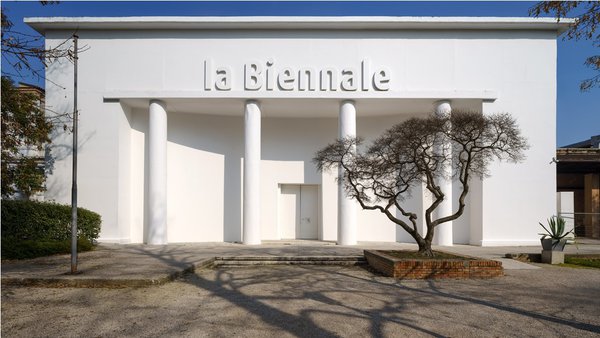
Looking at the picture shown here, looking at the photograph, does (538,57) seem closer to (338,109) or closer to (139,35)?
(338,109)

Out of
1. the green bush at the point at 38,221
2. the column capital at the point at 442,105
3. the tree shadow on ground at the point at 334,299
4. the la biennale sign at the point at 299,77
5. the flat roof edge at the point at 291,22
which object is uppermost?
the flat roof edge at the point at 291,22

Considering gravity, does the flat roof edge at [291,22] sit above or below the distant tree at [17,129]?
above

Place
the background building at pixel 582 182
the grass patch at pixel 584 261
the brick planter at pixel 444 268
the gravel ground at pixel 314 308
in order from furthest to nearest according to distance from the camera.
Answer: the background building at pixel 582 182, the grass patch at pixel 584 261, the brick planter at pixel 444 268, the gravel ground at pixel 314 308

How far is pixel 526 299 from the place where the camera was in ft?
25.6

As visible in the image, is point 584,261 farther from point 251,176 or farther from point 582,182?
point 582,182

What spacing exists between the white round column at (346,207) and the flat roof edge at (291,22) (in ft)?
10.7

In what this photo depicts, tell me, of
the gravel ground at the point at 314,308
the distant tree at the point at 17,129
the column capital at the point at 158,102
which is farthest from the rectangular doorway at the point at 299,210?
the gravel ground at the point at 314,308

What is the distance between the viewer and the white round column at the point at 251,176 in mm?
17422

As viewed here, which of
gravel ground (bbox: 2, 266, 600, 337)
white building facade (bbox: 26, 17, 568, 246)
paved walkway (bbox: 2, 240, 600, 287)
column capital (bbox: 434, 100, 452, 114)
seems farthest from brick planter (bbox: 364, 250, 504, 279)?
column capital (bbox: 434, 100, 452, 114)

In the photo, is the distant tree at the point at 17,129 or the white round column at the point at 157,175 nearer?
the distant tree at the point at 17,129

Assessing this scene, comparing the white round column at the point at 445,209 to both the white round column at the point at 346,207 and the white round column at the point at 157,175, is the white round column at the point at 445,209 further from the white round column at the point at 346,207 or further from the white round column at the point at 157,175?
the white round column at the point at 157,175

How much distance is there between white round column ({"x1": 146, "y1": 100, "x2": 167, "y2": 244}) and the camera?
56.4 feet

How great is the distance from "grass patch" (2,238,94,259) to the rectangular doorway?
942 centimetres

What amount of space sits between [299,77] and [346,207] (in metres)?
5.47
